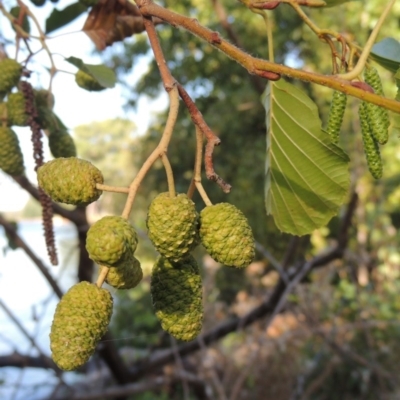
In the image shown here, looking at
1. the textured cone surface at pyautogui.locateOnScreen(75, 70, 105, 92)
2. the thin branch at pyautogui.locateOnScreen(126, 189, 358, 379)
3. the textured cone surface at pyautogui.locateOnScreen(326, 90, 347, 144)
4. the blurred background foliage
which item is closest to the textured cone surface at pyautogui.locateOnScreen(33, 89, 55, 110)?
the textured cone surface at pyautogui.locateOnScreen(75, 70, 105, 92)

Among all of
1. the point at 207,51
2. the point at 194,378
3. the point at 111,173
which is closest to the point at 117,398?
the point at 194,378

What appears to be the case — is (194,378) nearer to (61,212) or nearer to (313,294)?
(313,294)

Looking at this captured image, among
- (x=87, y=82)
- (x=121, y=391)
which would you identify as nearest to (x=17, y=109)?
(x=87, y=82)

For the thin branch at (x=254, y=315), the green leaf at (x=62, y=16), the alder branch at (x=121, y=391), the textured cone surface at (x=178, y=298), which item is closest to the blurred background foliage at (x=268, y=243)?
the thin branch at (x=254, y=315)

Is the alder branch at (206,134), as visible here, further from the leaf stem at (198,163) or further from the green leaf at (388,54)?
the green leaf at (388,54)

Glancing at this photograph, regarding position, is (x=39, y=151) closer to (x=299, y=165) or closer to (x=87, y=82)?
(x=87, y=82)
